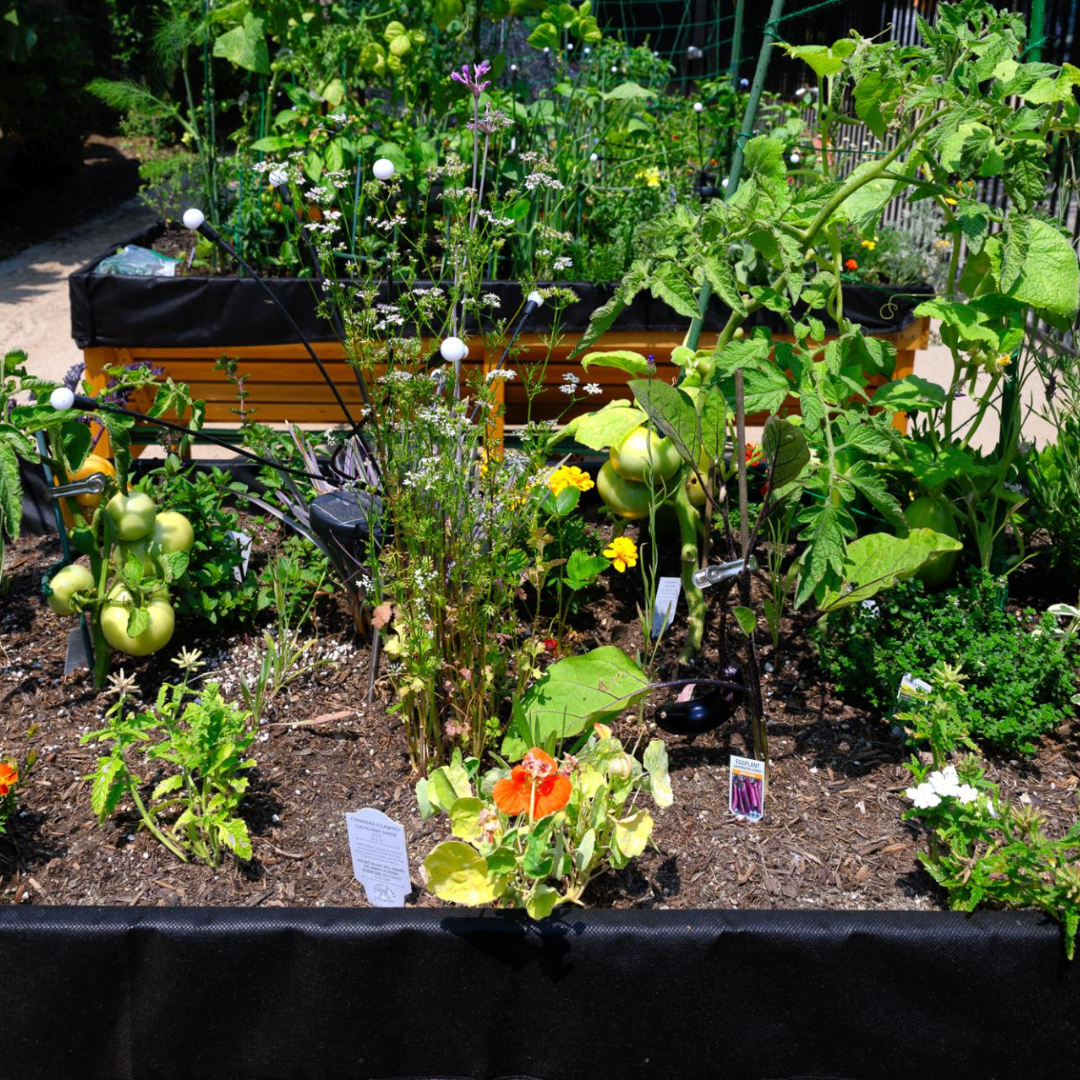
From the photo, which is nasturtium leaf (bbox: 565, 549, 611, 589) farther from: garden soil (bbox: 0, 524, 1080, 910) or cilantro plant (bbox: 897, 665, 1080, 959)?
cilantro plant (bbox: 897, 665, 1080, 959)

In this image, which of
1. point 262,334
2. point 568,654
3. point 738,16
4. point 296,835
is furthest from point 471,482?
point 738,16

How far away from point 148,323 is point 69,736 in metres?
1.65

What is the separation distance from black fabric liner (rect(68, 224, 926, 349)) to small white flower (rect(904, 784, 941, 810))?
74.5 inches

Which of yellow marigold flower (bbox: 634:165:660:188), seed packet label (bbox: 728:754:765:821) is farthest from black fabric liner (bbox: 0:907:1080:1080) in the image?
yellow marigold flower (bbox: 634:165:660:188)

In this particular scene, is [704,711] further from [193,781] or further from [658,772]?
[193,781]

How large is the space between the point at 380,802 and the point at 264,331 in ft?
6.16

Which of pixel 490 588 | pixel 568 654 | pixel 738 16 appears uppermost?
pixel 738 16

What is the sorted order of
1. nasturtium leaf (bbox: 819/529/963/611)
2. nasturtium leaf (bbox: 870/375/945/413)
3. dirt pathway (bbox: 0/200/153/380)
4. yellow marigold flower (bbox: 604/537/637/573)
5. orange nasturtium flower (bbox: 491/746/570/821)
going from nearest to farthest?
orange nasturtium flower (bbox: 491/746/570/821) → nasturtium leaf (bbox: 819/529/963/611) → nasturtium leaf (bbox: 870/375/945/413) → yellow marigold flower (bbox: 604/537/637/573) → dirt pathway (bbox: 0/200/153/380)

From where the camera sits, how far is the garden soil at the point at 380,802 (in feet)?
5.87

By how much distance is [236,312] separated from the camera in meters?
3.33

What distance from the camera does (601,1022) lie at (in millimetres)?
1576

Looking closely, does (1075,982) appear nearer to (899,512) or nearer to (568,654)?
(899,512)

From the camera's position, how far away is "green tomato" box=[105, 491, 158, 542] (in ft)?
6.99

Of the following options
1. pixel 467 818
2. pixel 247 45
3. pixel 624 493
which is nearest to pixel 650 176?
pixel 247 45
